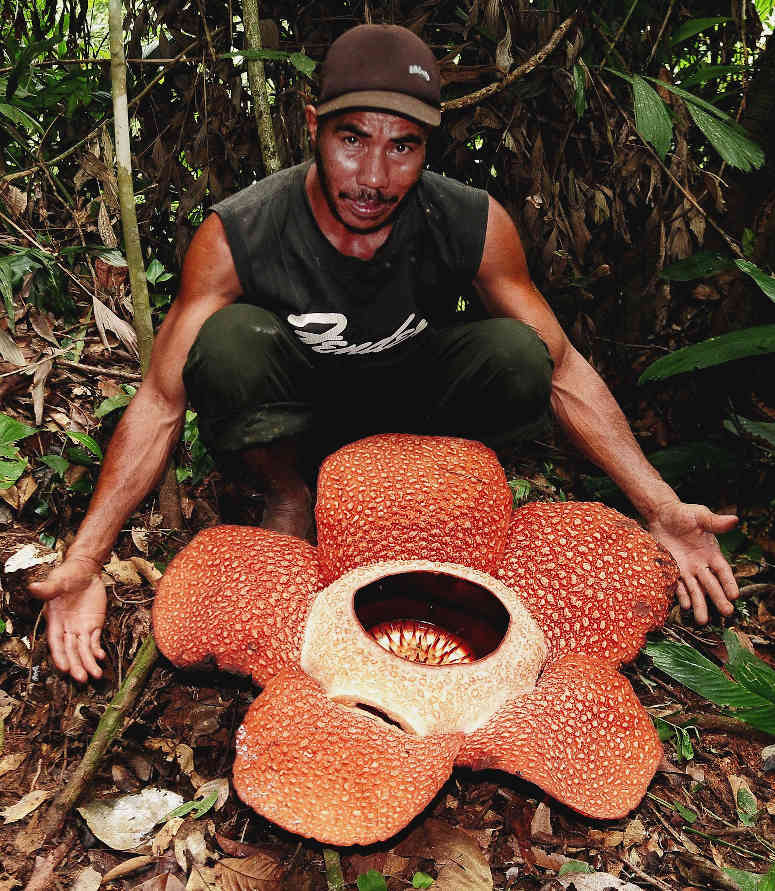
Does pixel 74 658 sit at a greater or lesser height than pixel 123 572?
→ greater

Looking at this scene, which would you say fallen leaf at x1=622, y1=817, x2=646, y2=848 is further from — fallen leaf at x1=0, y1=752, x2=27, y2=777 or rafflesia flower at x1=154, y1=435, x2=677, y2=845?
fallen leaf at x1=0, y1=752, x2=27, y2=777

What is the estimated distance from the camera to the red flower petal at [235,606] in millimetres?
1829

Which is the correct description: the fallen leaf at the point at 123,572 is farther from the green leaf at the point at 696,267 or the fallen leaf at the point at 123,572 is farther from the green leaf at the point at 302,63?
the green leaf at the point at 696,267

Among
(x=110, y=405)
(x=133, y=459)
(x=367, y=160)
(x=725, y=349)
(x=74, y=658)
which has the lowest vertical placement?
(x=74, y=658)

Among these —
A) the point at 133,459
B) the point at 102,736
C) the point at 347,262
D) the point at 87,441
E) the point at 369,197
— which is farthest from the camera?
the point at 87,441

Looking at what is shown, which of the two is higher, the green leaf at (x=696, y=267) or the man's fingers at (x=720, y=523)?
the green leaf at (x=696, y=267)

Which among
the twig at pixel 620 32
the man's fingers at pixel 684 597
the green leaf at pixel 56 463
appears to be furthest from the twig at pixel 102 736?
the twig at pixel 620 32

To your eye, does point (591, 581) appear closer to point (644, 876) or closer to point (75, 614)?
point (644, 876)

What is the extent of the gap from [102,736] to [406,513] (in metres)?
0.93

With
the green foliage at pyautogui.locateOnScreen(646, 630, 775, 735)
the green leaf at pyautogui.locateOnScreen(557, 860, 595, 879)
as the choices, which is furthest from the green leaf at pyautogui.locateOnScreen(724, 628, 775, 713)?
the green leaf at pyautogui.locateOnScreen(557, 860, 595, 879)

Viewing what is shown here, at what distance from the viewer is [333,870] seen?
5.88 ft

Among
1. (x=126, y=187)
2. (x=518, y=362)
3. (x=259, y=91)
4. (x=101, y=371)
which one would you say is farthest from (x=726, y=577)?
(x=101, y=371)

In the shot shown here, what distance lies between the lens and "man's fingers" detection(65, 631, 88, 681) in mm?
2041

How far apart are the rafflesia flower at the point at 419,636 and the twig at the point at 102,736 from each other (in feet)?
1.11
